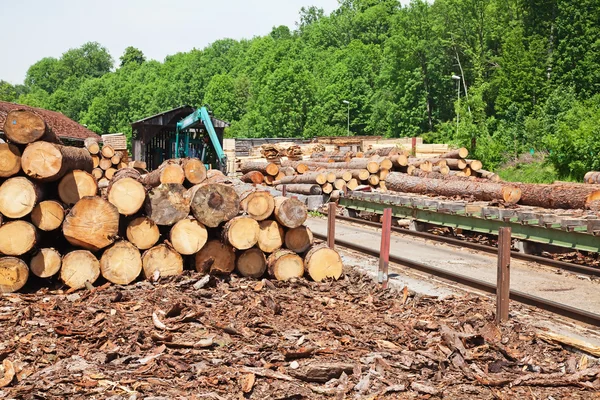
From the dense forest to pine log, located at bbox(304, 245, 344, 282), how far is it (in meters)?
24.2

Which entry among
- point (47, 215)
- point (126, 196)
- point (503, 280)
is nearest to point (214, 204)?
point (126, 196)

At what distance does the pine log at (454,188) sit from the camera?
1677 cm

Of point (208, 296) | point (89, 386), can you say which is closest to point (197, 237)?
point (208, 296)

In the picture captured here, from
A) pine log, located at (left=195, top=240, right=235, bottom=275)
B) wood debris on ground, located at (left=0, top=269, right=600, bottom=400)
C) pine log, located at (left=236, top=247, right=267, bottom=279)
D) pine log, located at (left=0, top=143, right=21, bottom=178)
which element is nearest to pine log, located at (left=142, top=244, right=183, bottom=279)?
pine log, located at (left=195, top=240, right=235, bottom=275)

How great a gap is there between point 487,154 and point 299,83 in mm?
36177

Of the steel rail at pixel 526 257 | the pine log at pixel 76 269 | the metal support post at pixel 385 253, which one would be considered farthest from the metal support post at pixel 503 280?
the pine log at pixel 76 269

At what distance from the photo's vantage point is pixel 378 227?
19594 mm

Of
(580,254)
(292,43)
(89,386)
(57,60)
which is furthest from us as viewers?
(57,60)

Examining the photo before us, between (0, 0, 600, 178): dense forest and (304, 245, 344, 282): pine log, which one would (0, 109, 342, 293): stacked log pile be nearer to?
(304, 245, 344, 282): pine log

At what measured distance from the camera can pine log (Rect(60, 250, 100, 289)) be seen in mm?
8977

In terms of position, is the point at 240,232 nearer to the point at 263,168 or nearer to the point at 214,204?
the point at 214,204

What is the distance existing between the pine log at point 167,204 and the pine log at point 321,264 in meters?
2.01

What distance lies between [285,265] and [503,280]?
3.45 meters

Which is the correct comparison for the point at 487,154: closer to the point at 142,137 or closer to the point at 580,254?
the point at 142,137
